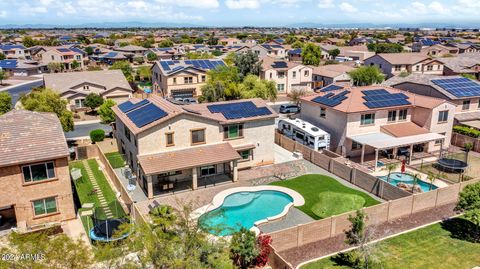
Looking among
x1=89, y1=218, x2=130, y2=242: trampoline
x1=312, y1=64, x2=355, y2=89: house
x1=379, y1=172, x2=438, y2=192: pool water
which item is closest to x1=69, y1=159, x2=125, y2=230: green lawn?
x1=89, y1=218, x2=130, y2=242: trampoline

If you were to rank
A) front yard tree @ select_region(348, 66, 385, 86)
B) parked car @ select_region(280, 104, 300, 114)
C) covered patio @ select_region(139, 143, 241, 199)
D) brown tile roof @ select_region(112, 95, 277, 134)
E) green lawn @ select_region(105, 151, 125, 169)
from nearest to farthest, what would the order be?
covered patio @ select_region(139, 143, 241, 199) → brown tile roof @ select_region(112, 95, 277, 134) → green lawn @ select_region(105, 151, 125, 169) → parked car @ select_region(280, 104, 300, 114) → front yard tree @ select_region(348, 66, 385, 86)

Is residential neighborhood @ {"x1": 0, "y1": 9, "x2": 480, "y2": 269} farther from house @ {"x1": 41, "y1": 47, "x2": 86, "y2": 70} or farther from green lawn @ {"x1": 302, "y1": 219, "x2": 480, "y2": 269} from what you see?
house @ {"x1": 41, "y1": 47, "x2": 86, "y2": 70}

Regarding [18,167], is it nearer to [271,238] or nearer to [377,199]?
[271,238]

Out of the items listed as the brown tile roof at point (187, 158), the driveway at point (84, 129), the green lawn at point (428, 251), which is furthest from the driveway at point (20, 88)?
the green lawn at point (428, 251)

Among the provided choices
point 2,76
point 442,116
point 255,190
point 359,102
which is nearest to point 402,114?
point 442,116

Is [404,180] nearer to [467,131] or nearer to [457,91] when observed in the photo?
[467,131]

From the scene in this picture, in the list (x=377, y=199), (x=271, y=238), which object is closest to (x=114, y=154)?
(x=271, y=238)
